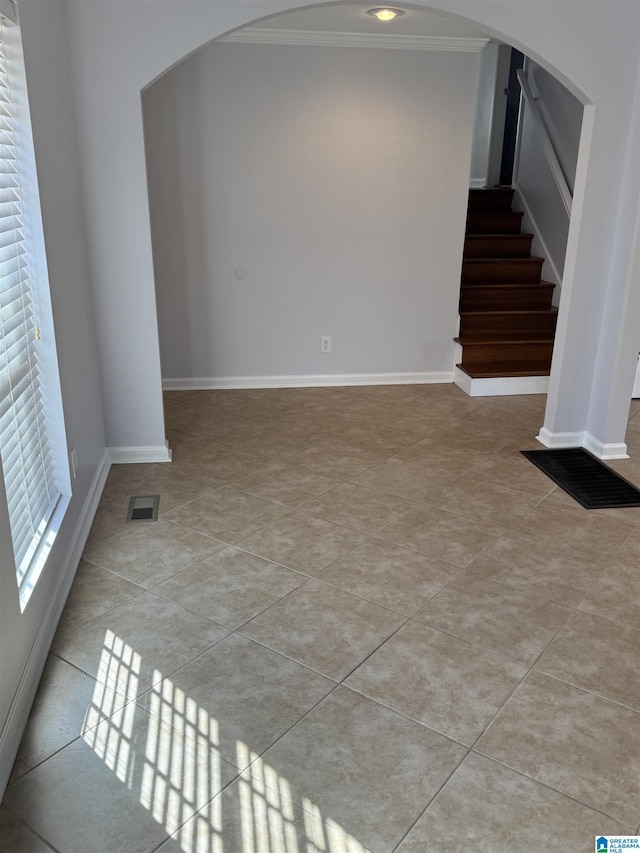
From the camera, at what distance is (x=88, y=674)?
2.16 metres

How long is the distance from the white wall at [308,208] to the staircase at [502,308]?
0.95ft

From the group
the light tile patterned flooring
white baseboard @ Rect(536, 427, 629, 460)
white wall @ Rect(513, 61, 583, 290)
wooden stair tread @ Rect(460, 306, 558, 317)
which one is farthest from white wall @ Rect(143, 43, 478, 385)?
the light tile patterned flooring

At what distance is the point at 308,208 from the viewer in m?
4.94

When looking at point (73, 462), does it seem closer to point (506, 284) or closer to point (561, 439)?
point (561, 439)

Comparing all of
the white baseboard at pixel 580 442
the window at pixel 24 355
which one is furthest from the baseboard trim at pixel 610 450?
the window at pixel 24 355

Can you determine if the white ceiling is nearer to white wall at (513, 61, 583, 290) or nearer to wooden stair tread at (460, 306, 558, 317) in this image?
white wall at (513, 61, 583, 290)

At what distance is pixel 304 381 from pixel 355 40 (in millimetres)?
2362

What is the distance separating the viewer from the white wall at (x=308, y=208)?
15.3ft

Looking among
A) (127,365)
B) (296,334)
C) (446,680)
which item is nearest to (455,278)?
(296,334)

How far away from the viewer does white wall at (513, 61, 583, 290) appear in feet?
18.7

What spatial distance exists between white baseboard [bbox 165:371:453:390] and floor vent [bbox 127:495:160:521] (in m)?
1.93

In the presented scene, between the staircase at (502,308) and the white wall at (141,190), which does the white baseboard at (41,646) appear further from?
the staircase at (502,308)

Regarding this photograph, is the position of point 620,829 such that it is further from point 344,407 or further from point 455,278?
point 455,278

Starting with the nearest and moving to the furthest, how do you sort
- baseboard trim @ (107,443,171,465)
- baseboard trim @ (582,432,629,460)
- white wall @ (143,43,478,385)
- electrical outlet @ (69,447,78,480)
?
electrical outlet @ (69,447,78,480)
baseboard trim @ (107,443,171,465)
baseboard trim @ (582,432,629,460)
white wall @ (143,43,478,385)
